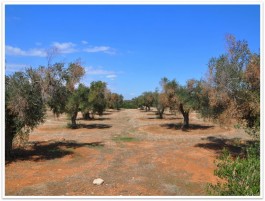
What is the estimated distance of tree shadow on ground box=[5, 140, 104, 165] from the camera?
1992 centimetres

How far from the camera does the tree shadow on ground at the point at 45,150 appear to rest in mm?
19917

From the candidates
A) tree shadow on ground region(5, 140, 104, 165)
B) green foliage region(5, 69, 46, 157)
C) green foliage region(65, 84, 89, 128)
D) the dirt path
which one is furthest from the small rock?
green foliage region(65, 84, 89, 128)

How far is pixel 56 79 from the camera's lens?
2148cm

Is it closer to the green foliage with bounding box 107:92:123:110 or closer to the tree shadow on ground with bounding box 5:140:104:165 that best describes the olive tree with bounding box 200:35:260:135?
the tree shadow on ground with bounding box 5:140:104:165

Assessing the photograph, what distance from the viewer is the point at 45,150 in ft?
75.0

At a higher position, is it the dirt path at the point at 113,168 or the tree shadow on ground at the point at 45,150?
the tree shadow on ground at the point at 45,150

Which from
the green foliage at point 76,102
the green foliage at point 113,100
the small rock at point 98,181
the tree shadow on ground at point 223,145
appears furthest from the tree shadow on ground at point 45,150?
the green foliage at point 113,100

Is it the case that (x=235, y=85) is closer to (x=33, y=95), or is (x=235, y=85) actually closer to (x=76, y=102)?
(x=33, y=95)

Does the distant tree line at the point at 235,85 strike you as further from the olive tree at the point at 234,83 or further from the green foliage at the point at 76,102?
the green foliage at the point at 76,102

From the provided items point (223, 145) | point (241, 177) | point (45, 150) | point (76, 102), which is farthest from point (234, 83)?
point (76, 102)

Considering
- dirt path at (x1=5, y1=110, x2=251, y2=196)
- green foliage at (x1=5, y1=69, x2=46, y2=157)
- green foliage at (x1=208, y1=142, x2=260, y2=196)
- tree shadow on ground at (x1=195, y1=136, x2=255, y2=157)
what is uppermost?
green foliage at (x1=5, y1=69, x2=46, y2=157)

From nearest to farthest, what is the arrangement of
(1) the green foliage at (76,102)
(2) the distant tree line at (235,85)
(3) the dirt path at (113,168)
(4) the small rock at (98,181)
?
1. (3) the dirt path at (113,168)
2. (4) the small rock at (98,181)
3. (2) the distant tree line at (235,85)
4. (1) the green foliage at (76,102)

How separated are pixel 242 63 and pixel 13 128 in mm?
17662

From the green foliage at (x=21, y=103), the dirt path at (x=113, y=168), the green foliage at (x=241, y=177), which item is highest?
the green foliage at (x=21, y=103)
